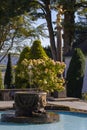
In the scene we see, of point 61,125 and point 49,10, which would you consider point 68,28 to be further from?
point 61,125

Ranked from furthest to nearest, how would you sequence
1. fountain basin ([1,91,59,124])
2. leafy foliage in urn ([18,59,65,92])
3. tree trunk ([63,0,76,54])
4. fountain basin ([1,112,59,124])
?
tree trunk ([63,0,76,54])
leafy foliage in urn ([18,59,65,92])
fountain basin ([1,91,59,124])
fountain basin ([1,112,59,124])

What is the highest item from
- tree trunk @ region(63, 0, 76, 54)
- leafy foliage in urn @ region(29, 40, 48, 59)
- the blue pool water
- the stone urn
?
tree trunk @ region(63, 0, 76, 54)

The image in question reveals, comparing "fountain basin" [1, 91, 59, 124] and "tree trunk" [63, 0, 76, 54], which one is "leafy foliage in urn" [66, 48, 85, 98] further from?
"fountain basin" [1, 91, 59, 124]

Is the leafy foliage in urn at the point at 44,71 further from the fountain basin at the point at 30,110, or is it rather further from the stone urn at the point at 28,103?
the stone urn at the point at 28,103

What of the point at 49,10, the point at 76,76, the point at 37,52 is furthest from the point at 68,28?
the point at 76,76

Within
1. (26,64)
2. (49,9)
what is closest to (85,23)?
(49,9)

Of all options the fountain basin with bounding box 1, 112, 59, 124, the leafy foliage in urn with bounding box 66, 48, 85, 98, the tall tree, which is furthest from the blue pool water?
the tall tree

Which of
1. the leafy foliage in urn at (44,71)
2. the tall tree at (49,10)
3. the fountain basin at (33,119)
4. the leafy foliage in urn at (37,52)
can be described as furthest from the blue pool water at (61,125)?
the tall tree at (49,10)

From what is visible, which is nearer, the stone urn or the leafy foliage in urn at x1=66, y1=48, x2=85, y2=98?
the stone urn

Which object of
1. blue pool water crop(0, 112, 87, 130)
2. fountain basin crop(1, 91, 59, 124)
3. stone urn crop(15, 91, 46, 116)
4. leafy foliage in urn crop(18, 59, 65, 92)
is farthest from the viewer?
leafy foliage in urn crop(18, 59, 65, 92)

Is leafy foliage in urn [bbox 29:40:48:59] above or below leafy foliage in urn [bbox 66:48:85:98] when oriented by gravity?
above

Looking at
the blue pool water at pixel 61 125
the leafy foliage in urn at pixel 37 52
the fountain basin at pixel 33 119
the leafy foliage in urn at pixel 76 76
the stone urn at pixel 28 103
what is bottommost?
the blue pool water at pixel 61 125

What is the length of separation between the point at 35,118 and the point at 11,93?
9.88 m

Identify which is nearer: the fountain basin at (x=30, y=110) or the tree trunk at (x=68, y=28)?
the fountain basin at (x=30, y=110)
